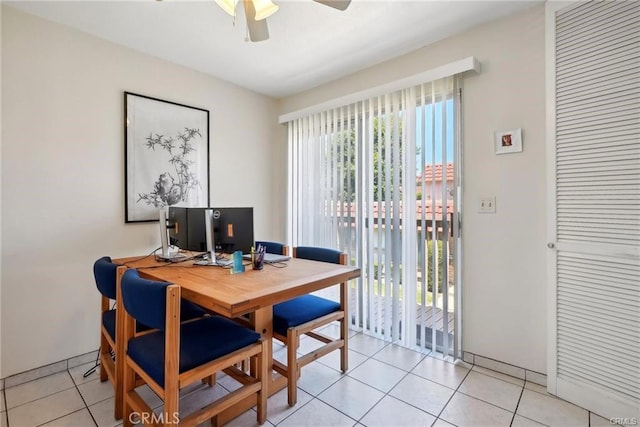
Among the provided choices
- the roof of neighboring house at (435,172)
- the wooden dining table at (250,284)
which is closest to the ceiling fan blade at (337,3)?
the roof of neighboring house at (435,172)

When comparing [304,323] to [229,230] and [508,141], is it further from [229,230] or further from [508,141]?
[508,141]

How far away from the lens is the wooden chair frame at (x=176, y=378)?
4.07ft

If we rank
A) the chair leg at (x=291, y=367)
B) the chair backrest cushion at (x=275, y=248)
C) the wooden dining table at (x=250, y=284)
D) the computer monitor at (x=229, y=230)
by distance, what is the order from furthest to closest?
the chair backrest cushion at (x=275, y=248)
the computer monitor at (x=229, y=230)
the chair leg at (x=291, y=367)
the wooden dining table at (x=250, y=284)

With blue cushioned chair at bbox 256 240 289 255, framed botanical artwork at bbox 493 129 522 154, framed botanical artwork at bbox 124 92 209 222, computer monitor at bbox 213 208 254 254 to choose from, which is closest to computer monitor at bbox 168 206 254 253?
computer monitor at bbox 213 208 254 254

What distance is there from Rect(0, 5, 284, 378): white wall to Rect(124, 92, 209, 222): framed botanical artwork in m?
0.08

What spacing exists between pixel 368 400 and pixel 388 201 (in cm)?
152

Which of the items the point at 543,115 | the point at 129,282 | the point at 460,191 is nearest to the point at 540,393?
the point at 460,191

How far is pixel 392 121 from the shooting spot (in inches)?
102

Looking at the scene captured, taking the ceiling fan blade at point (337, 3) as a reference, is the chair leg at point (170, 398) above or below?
below

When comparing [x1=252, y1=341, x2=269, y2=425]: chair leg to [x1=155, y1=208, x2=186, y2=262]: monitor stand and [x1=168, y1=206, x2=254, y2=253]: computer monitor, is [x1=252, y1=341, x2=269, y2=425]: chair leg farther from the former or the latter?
[x1=155, y1=208, x2=186, y2=262]: monitor stand

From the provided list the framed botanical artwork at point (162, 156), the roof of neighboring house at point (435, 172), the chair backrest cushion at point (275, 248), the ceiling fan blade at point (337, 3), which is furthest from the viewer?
the chair backrest cushion at point (275, 248)

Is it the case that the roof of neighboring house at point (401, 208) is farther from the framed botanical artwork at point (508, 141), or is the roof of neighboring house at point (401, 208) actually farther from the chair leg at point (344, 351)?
the chair leg at point (344, 351)

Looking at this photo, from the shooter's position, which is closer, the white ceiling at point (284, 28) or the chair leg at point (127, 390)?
the chair leg at point (127, 390)

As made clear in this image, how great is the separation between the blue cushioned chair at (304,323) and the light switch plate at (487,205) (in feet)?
3.55
